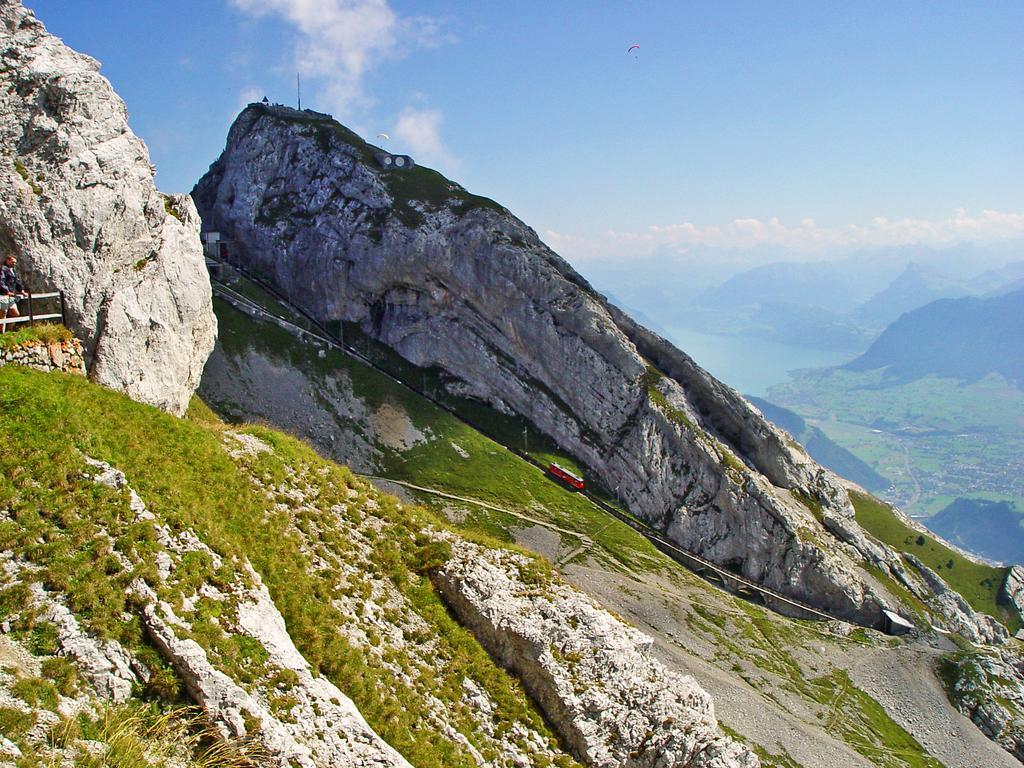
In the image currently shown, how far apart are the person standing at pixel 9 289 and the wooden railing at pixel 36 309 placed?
340 millimetres

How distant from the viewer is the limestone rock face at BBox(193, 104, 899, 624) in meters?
87.1

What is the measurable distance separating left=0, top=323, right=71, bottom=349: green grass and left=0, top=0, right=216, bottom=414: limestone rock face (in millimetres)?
1519

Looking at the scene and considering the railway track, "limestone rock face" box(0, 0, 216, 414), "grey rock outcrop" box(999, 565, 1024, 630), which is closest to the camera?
"limestone rock face" box(0, 0, 216, 414)

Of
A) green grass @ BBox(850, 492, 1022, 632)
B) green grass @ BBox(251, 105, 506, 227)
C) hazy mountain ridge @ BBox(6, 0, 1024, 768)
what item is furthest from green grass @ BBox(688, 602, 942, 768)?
green grass @ BBox(251, 105, 506, 227)

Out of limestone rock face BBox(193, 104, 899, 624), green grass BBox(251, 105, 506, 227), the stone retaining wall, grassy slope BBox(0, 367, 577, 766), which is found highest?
green grass BBox(251, 105, 506, 227)

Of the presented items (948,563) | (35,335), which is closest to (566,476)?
(35,335)

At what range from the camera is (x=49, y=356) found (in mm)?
25391

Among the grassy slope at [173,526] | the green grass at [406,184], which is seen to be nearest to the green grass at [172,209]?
the grassy slope at [173,526]

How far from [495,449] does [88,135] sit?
60925 millimetres

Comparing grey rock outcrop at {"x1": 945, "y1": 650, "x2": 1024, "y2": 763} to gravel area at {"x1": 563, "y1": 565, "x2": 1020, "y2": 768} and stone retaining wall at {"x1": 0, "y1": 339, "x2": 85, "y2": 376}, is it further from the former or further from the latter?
stone retaining wall at {"x1": 0, "y1": 339, "x2": 85, "y2": 376}

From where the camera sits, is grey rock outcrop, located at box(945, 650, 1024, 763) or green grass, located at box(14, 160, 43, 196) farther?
grey rock outcrop, located at box(945, 650, 1024, 763)

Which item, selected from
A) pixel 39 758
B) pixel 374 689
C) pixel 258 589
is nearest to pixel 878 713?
pixel 374 689

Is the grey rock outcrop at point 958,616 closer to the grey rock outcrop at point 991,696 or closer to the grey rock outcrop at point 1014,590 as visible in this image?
the grey rock outcrop at point 1014,590

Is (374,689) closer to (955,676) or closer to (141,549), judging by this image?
(141,549)
